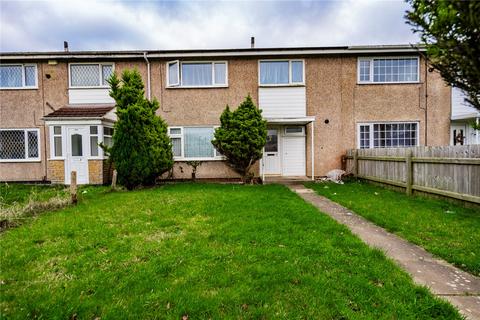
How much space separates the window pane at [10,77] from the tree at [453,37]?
16.3 metres

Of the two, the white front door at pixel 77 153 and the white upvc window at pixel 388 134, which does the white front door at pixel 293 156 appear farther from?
the white front door at pixel 77 153

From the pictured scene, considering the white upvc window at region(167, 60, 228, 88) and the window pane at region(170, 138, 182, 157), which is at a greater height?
the white upvc window at region(167, 60, 228, 88)

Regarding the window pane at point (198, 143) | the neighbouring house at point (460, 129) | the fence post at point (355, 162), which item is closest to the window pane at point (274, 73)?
the window pane at point (198, 143)

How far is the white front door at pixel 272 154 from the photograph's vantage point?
43.7ft

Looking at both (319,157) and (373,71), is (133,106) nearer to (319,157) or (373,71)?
(319,157)

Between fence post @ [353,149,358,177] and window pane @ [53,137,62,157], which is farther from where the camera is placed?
fence post @ [353,149,358,177]

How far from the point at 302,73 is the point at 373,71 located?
345cm

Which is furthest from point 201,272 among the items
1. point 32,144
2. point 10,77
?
point 10,77

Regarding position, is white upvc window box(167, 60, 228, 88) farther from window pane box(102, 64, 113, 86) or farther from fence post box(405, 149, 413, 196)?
fence post box(405, 149, 413, 196)

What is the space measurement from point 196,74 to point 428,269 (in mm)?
11872

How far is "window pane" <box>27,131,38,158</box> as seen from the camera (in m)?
12.9

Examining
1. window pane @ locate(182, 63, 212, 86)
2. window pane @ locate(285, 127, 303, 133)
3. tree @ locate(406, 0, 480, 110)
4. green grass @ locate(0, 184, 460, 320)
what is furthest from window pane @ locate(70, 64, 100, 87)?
tree @ locate(406, 0, 480, 110)

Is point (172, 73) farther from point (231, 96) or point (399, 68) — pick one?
point (399, 68)

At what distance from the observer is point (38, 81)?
42.6 ft
